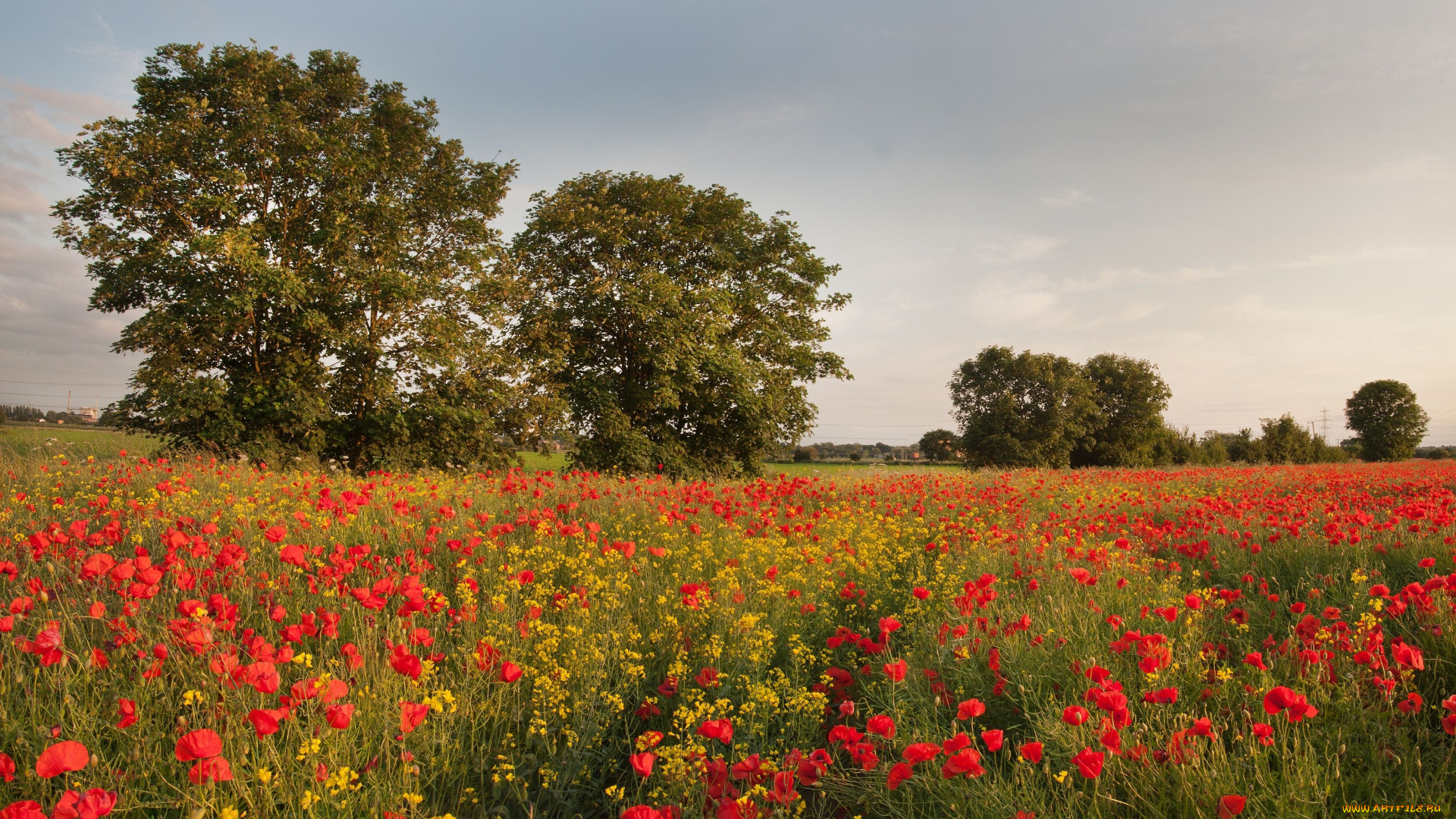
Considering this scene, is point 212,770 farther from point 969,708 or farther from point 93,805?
point 969,708

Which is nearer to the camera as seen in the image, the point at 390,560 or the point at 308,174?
the point at 390,560

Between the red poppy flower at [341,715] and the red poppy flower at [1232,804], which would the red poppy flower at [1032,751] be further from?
the red poppy flower at [341,715]

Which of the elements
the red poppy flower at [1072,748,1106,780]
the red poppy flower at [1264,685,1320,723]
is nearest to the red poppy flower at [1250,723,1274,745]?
the red poppy flower at [1264,685,1320,723]

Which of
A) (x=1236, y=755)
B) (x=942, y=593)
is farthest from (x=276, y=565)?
(x=1236, y=755)

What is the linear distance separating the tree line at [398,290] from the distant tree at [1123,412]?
35090mm

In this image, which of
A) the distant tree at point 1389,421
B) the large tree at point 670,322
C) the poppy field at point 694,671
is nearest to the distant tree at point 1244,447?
the distant tree at point 1389,421

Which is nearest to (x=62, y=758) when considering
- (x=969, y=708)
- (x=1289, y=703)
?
(x=969, y=708)

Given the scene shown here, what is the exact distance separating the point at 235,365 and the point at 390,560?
13502 mm

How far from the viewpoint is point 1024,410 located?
148 feet

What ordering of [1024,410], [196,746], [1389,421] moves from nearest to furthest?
1. [196,746]
2. [1024,410]
3. [1389,421]

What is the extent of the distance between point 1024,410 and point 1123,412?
421 inches

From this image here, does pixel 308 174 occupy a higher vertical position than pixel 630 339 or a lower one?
higher

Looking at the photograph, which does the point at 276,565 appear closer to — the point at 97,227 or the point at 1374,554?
the point at 1374,554

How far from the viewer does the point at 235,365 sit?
50.1ft
